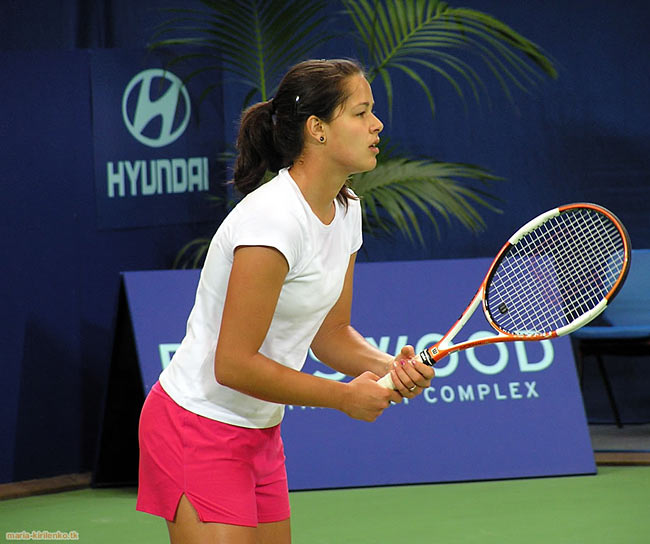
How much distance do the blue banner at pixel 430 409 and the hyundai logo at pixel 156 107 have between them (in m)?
0.96

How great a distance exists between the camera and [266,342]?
2221 millimetres

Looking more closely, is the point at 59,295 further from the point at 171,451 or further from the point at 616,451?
the point at 171,451

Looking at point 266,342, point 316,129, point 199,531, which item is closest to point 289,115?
point 316,129

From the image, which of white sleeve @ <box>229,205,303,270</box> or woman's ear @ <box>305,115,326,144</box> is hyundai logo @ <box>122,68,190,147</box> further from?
white sleeve @ <box>229,205,303,270</box>

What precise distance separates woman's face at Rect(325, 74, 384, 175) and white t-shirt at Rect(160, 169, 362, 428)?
0.11 m

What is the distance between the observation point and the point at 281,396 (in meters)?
2.11

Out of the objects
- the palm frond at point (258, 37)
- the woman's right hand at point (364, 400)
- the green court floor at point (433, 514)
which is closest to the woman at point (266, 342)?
the woman's right hand at point (364, 400)

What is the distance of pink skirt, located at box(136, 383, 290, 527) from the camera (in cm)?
221

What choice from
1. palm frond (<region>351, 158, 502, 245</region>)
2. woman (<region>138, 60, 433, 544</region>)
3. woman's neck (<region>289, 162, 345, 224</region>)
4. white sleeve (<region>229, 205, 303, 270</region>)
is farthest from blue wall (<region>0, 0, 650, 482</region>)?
white sleeve (<region>229, 205, 303, 270</region>)

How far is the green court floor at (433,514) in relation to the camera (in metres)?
4.17

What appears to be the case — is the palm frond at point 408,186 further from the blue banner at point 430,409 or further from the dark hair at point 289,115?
the dark hair at point 289,115

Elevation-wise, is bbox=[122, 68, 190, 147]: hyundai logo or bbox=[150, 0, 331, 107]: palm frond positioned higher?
bbox=[150, 0, 331, 107]: palm frond

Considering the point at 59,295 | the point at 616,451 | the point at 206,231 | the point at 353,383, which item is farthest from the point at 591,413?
the point at 353,383

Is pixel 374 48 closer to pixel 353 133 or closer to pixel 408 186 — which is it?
pixel 408 186
